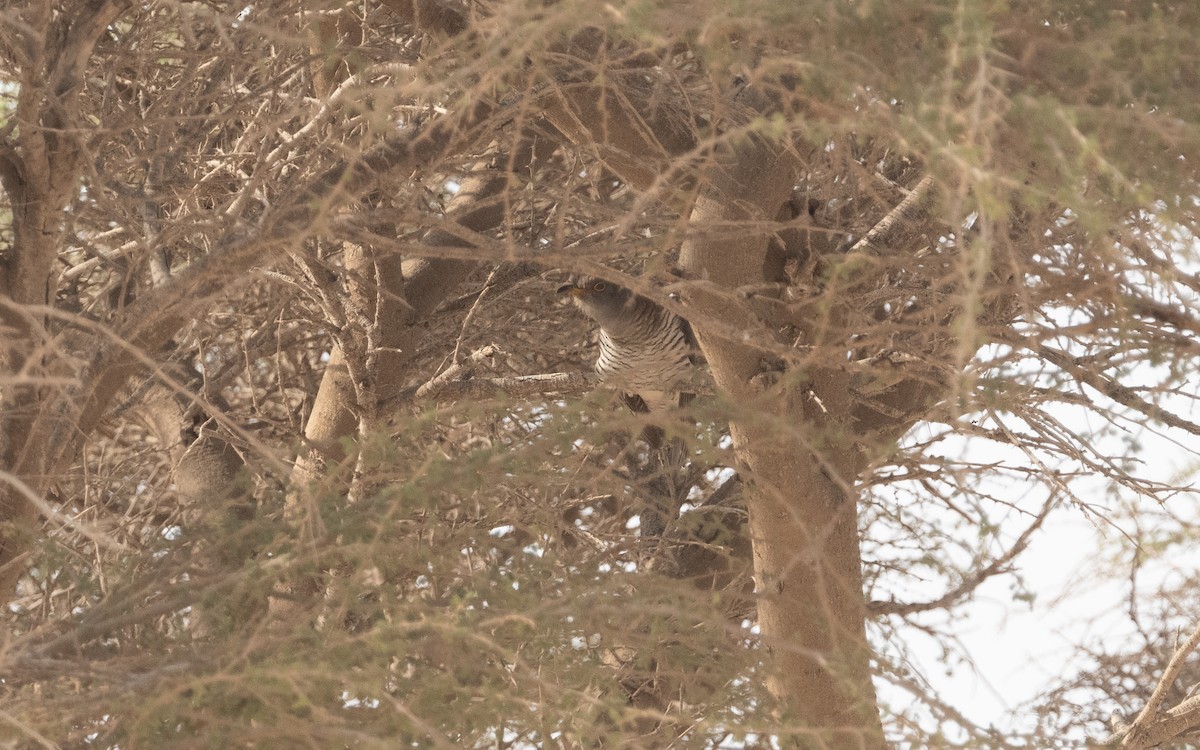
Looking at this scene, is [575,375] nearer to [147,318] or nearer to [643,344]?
[643,344]

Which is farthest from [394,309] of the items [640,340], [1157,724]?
[1157,724]

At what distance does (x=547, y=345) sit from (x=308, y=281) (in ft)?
4.60

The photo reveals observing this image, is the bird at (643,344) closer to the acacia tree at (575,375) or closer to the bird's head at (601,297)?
the bird's head at (601,297)

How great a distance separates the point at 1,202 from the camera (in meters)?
3.33

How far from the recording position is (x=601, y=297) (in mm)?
4590

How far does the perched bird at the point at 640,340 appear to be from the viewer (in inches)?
173

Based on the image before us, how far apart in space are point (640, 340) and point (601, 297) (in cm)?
24

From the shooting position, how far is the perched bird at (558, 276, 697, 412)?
14.4 ft

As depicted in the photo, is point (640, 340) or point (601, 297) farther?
point (601, 297)

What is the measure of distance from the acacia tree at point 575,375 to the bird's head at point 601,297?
0.26 meters

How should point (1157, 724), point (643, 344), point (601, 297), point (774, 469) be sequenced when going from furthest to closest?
point (601, 297)
point (643, 344)
point (1157, 724)
point (774, 469)

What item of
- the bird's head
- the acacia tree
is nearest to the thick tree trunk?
the acacia tree

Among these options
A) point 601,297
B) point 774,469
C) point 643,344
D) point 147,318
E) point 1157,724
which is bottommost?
point 1157,724

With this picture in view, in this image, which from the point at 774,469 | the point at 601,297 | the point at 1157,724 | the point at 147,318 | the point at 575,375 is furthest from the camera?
the point at 601,297
